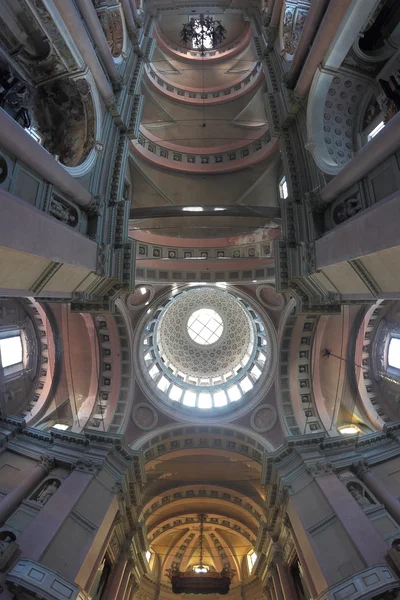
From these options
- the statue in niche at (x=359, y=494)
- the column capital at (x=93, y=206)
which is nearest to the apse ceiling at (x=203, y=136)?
the column capital at (x=93, y=206)

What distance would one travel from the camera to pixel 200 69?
23297 mm

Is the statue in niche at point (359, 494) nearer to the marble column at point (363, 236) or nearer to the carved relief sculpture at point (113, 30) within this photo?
the marble column at point (363, 236)

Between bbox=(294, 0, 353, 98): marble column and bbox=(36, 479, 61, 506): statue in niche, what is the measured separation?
16.7 meters

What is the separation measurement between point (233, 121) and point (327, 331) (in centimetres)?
1332

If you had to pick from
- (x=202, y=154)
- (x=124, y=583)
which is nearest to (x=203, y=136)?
(x=202, y=154)

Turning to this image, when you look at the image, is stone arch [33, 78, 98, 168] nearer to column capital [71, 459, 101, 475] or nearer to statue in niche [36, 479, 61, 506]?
column capital [71, 459, 101, 475]

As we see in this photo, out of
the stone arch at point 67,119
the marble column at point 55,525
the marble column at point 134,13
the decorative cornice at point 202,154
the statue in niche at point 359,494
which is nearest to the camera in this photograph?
the marble column at point 55,525

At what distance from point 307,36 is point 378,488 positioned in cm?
1571

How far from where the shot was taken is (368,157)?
26.4 feet

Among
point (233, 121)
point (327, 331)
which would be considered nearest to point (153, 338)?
point (327, 331)

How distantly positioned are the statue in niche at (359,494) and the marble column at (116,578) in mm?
10873

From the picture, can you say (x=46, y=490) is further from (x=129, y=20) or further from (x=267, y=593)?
(x=129, y=20)

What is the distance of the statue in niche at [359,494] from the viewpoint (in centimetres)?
1303

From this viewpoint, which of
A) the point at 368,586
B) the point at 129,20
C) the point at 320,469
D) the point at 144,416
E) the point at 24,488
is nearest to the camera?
the point at 368,586
